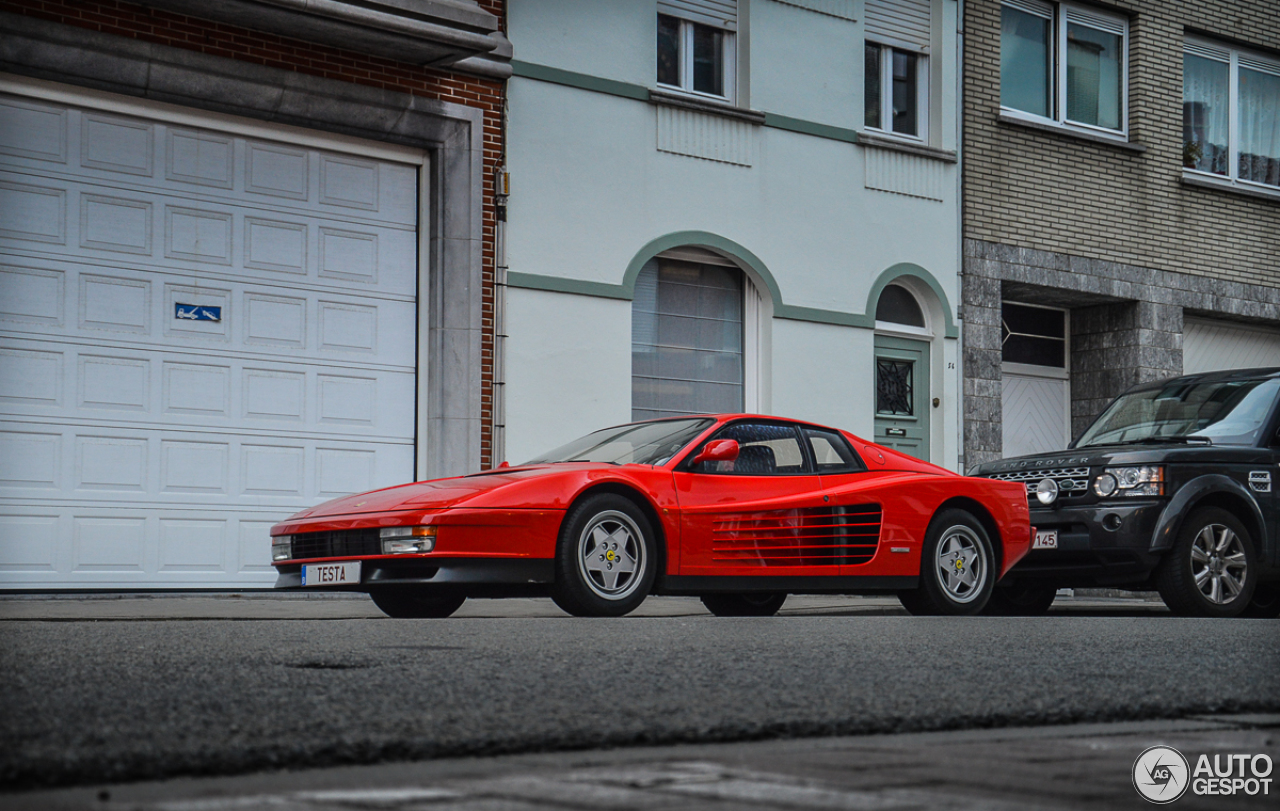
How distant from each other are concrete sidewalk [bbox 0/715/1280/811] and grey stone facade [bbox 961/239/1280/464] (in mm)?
13509

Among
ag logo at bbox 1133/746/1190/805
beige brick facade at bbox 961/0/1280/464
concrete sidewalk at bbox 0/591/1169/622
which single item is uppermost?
beige brick facade at bbox 961/0/1280/464

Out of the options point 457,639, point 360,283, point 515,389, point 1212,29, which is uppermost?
point 1212,29

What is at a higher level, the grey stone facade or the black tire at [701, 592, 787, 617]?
the grey stone facade

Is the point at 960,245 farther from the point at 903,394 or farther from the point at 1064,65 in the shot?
the point at 1064,65

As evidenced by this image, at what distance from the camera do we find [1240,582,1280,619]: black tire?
10586mm

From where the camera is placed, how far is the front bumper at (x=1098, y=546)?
965 centimetres

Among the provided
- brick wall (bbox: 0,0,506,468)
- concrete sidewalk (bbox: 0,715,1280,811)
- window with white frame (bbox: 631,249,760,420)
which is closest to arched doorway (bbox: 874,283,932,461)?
window with white frame (bbox: 631,249,760,420)

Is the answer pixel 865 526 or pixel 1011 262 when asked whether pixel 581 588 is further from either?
pixel 1011 262

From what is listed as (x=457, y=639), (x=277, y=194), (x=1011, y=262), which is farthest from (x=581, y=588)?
(x=1011, y=262)

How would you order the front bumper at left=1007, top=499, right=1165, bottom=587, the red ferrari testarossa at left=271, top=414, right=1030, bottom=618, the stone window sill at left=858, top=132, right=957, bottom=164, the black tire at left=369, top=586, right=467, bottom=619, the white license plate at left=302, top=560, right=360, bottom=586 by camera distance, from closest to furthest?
1. the red ferrari testarossa at left=271, top=414, right=1030, bottom=618
2. the white license plate at left=302, top=560, right=360, bottom=586
3. the black tire at left=369, top=586, right=467, bottom=619
4. the front bumper at left=1007, top=499, right=1165, bottom=587
5. the stone window sill at left=858, top=132, right=957, bottom=164

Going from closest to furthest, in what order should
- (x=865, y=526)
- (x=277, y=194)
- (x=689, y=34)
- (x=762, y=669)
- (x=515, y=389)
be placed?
(x=762, y=669)
(x=865, y=526)
(x=277, y=194)
(x=515, y=389)
(x=689, y=34)

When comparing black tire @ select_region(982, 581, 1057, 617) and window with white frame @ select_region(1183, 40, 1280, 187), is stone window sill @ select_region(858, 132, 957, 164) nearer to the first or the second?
window with white frame @ select_region(1183, 40, 1280, 187)

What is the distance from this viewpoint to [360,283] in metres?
12.6

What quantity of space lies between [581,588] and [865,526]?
207 centimetres
